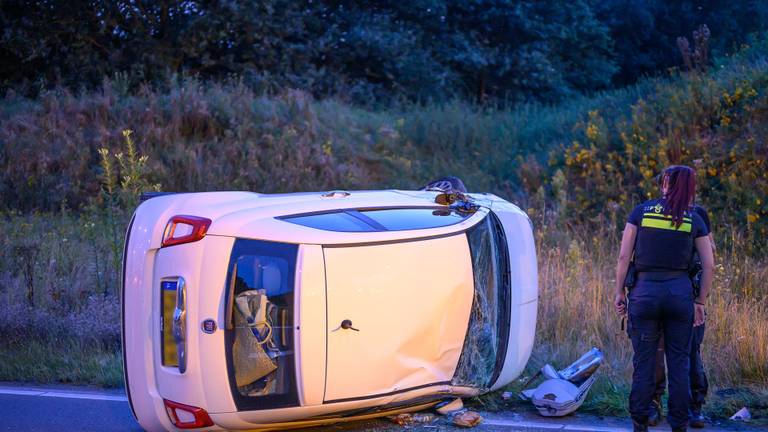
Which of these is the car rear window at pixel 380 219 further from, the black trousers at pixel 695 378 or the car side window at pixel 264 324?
the black trousers at pixel 695 378

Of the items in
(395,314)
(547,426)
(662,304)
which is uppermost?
(662,304)

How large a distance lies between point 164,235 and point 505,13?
19.5 metres

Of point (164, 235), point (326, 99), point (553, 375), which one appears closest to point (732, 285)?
point (553, 375)

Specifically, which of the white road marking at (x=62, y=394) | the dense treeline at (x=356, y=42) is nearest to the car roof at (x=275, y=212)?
the white road marking at (x=62, y=394)

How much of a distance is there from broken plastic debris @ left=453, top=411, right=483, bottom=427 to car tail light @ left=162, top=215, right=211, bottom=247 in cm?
217

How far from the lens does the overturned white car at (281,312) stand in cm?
491

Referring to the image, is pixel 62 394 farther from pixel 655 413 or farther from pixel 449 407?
pixel 655 413

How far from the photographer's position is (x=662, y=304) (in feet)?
17.0

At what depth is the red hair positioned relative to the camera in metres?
5.20

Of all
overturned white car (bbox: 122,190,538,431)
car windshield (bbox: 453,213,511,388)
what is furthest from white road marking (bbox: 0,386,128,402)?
car windshield (bbox: 453,213,511,388)

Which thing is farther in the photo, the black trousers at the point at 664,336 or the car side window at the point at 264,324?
the black trousers at the point at 664,336

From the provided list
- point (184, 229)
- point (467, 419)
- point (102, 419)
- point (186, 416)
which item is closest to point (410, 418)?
point (467, 419)

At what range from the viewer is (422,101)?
75.3ft

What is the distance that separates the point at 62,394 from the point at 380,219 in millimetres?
3222
